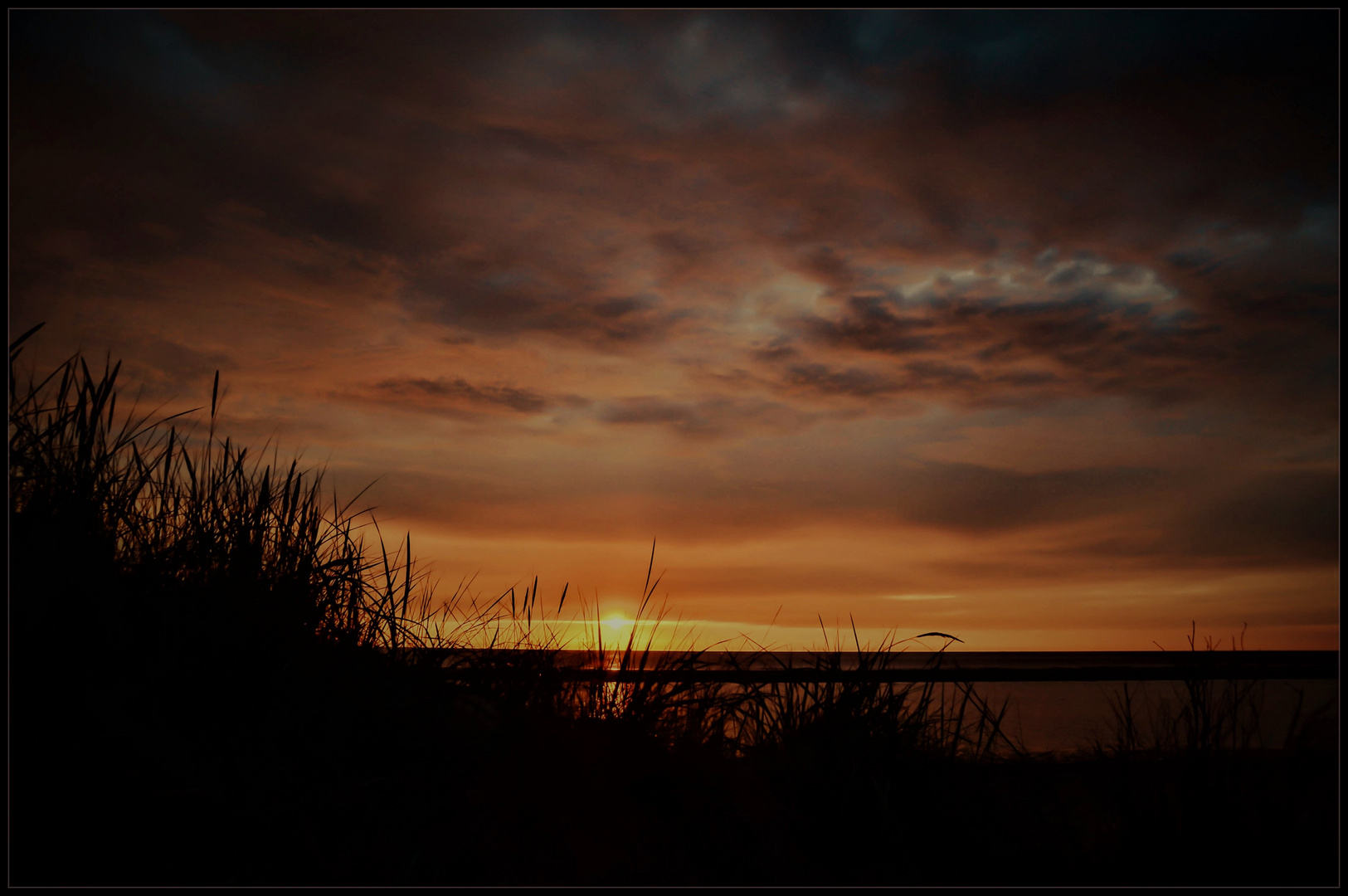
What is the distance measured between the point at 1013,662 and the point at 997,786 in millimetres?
42320

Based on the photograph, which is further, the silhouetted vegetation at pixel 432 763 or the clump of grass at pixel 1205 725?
the clump of grass at pixel 1205 725

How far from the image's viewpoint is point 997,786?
8.88 feet

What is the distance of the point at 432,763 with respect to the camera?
2.22 meters

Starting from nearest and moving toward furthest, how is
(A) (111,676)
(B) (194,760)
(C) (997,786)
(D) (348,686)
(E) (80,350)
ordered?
(B) (194,760) → (A) (111,676) → (D) (348,686) → (C) (997,786) → (E) (80,350)

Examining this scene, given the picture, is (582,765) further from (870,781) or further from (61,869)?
(61,869)

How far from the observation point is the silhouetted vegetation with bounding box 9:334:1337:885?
5.90 feet

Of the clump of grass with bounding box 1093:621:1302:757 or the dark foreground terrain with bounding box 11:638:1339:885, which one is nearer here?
the dark foreground terrain with bounding box 11:638:1339:885

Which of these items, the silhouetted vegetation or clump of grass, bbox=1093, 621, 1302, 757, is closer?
the silhouetted vegetation

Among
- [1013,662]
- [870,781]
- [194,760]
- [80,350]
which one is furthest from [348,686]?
[1013,662]

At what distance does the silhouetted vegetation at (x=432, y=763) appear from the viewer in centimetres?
180

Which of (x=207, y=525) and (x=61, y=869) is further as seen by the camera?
(x=207, y=525)

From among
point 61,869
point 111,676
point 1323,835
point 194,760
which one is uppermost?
point 111,676

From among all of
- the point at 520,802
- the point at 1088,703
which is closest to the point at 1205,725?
the point at 520,802

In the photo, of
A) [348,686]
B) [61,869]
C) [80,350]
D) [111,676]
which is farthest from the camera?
[80,350]
